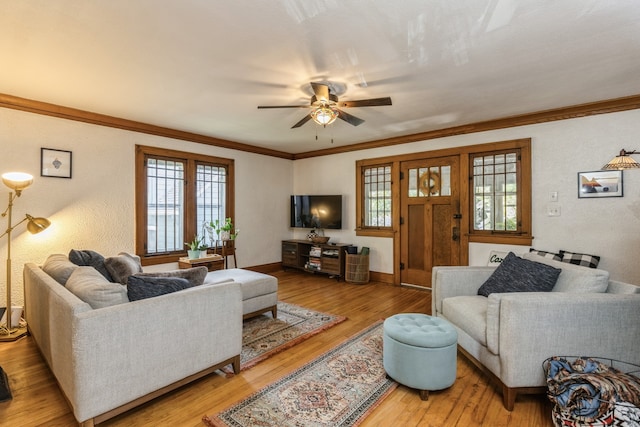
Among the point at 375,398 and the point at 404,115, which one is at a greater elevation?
the point at 404,115

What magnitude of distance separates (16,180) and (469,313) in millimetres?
4389

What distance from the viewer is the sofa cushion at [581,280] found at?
6.76ft

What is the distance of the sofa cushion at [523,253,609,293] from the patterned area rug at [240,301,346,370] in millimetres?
2083

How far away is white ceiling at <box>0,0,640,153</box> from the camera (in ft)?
6.31

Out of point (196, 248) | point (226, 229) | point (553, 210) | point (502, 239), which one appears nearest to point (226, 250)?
point (226, 229)

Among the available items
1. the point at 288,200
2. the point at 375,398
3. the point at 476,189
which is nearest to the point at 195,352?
the point at 375,398

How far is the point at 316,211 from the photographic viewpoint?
6.12 m

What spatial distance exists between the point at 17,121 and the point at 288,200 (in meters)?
4.28

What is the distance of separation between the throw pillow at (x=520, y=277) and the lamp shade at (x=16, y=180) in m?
4.62

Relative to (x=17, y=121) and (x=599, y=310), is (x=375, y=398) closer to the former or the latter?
(x=599, y=310)

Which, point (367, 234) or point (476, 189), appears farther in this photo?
point (367, 234)

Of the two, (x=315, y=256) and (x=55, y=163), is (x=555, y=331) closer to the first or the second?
(x=315, y=256)

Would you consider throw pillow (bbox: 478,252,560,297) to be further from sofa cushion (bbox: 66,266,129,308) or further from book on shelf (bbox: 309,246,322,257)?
book on shelf (bbox: 309,246,322,257)

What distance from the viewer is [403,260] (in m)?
5.18
